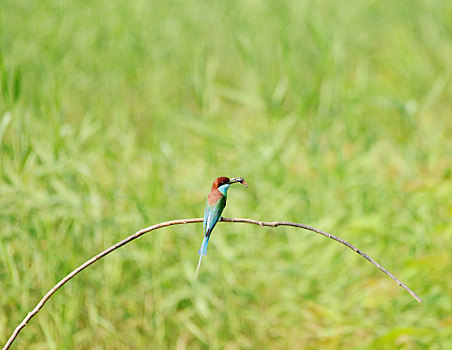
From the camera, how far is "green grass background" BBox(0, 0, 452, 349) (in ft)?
9.00

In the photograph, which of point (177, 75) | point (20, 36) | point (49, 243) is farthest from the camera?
point (177, 75)

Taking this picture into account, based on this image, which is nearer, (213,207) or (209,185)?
(213,207)

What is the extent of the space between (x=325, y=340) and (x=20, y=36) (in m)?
2.37

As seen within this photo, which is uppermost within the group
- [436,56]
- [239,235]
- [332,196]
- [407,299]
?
[436,56]

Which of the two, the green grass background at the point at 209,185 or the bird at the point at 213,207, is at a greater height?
the green grass background at the point at 209,185

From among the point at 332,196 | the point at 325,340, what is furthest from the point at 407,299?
the point at 332,196

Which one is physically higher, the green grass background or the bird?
the green grass background

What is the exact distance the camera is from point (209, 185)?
3512 mm

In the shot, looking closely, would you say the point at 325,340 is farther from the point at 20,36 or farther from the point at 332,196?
the point at 20,36

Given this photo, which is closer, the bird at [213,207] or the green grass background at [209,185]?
the bird at [213,207]

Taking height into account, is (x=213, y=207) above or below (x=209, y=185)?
below

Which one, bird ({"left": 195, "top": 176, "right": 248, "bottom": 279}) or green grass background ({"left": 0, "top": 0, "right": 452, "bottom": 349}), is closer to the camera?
bird ({"left": 195, "top": 176, "right": 248, "bottom": 279})

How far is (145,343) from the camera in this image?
115 inches

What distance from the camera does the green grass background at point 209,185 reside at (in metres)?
2.74
